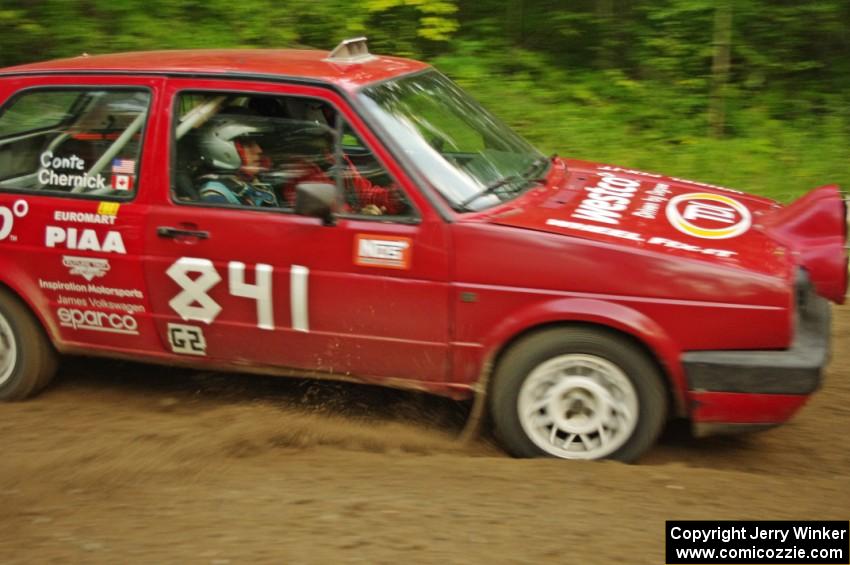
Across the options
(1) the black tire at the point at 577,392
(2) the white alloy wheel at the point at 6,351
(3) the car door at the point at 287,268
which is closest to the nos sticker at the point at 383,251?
(3) the car door at the point at 287,268

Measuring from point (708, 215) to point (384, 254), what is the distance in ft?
5.18

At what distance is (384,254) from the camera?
4.56 metres

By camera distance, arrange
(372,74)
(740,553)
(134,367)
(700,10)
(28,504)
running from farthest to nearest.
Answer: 1. (700,10)
2. (134,367)
3. (372,74)
4. (28,504)
5. (740,553)

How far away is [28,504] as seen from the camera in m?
4.06

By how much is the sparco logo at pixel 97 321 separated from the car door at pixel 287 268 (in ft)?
0.61

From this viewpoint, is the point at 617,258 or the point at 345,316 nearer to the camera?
the point at 617,258

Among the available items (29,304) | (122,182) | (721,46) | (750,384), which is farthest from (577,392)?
(721,46)

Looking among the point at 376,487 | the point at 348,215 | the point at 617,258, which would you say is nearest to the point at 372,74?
the point at 348,215

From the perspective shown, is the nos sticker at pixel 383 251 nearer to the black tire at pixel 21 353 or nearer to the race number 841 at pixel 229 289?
the race number 841 at pixel 229 289

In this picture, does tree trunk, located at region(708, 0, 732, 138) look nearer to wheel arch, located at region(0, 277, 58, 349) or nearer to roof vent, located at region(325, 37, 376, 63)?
roof vent, located at region(325, 37, 376, 63)

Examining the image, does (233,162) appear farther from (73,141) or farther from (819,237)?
(819,237)

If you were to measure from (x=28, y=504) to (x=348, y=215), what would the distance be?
1.82 m

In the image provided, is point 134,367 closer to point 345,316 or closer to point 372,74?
point 345,316

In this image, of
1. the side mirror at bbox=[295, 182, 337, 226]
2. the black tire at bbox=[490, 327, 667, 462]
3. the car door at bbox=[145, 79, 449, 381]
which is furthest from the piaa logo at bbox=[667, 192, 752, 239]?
the side mirror at bbox=[295, 182, 337, 226]
